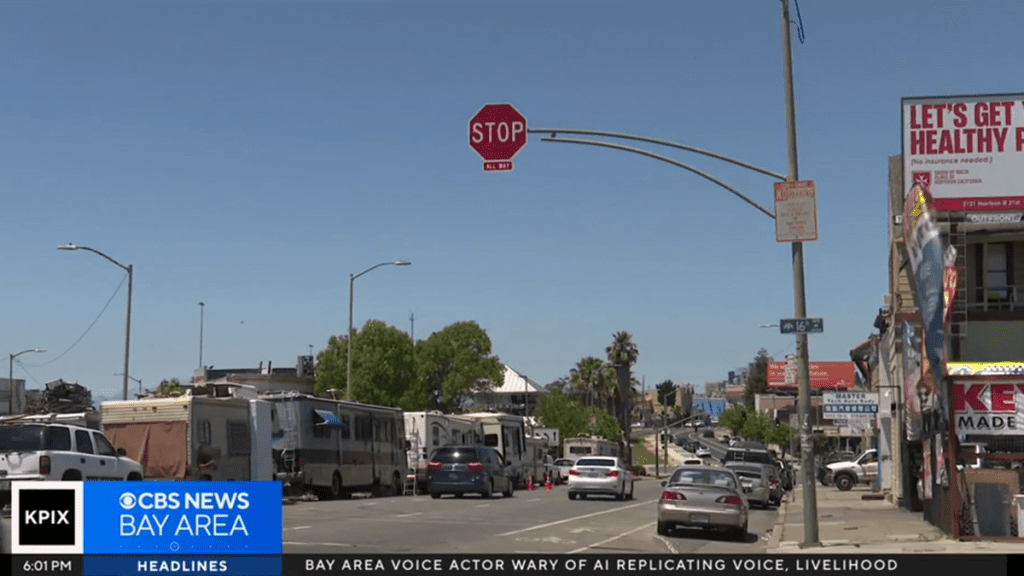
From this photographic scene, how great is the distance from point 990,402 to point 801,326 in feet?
13.1

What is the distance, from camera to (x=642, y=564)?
16906 millimetres

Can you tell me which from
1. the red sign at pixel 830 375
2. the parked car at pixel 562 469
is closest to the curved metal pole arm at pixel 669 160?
the parked car at pixel 562 469

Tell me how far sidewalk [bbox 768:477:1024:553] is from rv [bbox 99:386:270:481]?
1359cm

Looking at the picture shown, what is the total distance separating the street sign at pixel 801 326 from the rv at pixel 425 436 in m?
26.8

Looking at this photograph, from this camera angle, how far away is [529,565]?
16500mm

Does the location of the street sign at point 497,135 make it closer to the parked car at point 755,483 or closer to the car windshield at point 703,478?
the car windshield at point 703,478

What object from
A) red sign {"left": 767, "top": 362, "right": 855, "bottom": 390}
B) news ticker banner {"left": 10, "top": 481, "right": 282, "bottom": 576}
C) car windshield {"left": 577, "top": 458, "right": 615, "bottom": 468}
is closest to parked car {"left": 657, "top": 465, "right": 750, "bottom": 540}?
news ticker banner {"left": 10, "top": 481, "right": 282, "bottom": 576}

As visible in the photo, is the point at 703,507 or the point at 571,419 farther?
the point at 571,419

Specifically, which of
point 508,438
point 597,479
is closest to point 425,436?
point 508,438

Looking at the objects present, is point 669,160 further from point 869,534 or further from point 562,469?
point 562,469

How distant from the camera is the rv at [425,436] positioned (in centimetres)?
4756

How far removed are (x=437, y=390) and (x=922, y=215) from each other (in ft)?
241

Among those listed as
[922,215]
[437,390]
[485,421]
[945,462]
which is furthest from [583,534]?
[437,390]

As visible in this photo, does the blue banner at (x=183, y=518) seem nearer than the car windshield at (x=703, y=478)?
Yes
